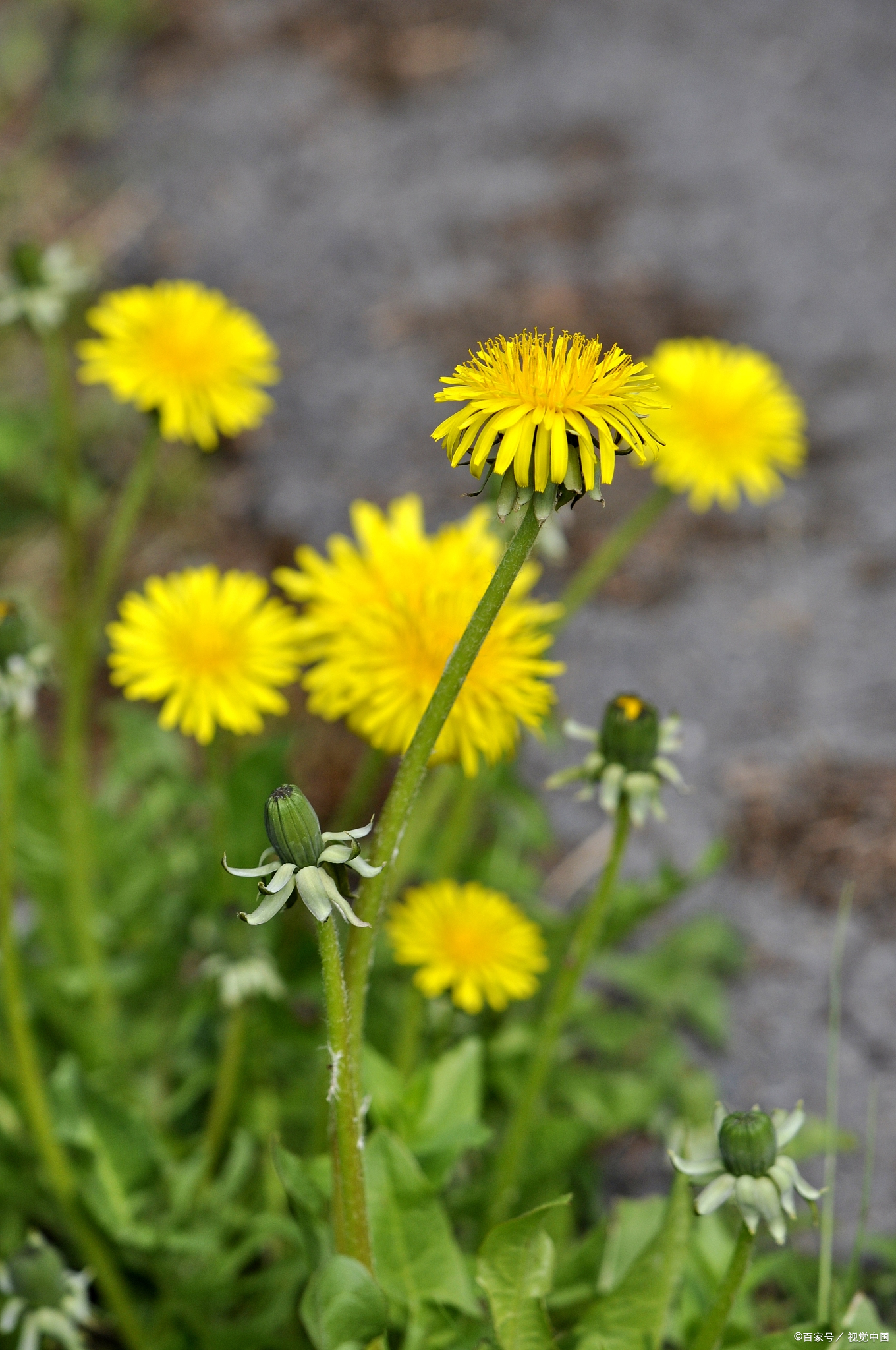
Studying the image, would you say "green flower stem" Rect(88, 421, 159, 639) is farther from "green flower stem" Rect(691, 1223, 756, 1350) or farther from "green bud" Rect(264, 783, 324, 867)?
"green flower stem" Rect(691, 1223, 756, 1350)

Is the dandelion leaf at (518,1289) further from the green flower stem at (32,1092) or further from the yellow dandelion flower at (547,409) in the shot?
the yellow dandelion flower at (547,409)

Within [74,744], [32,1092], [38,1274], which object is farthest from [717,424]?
[38,1274]

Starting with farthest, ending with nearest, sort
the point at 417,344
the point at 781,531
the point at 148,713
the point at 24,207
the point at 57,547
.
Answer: the point at 24,207 → the point at 417,344 → the point at 57,547 → the point at 781,531 → the point at 148,713

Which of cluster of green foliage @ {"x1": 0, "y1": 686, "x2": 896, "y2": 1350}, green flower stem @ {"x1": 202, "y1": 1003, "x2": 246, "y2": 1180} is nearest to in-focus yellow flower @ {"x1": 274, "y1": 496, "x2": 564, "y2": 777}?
cluster of green foliage @ {"x1": 0, "y1": 686, "x2": 896, "y2": 1350}

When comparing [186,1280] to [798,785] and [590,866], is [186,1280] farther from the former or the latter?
[798,785]

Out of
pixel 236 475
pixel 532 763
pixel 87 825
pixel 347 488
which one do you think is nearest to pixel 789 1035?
pixel 532 763

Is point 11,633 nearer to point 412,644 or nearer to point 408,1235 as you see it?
point 412,644

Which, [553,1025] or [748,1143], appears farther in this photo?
[553,1025]
